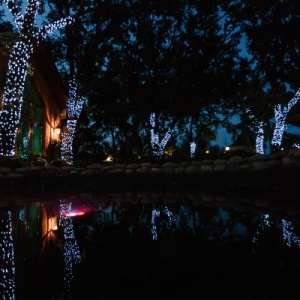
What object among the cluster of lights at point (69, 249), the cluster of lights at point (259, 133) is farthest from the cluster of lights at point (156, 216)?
the cluster of lights at point (259, 133)

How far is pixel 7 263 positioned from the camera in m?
2.67

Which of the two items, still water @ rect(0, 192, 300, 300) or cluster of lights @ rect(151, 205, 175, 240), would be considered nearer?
still water @ rect(0, 192, 300, 300)

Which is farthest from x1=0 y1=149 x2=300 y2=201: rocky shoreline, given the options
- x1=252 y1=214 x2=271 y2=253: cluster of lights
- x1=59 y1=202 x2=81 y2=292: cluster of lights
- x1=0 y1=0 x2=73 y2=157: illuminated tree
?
x1=59 y1=202 x2=81 y2=292: cluster of lights

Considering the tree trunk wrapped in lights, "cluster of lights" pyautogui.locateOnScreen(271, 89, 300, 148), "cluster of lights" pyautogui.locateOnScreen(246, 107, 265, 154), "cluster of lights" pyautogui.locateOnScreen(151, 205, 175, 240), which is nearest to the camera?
"cluster of lights" pyautogui.locateOnScreen(151, 205, 175, 240)

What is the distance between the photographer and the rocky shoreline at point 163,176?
8.88 metres

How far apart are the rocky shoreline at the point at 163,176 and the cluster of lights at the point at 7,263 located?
19.0ft

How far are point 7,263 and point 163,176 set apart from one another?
8033mm

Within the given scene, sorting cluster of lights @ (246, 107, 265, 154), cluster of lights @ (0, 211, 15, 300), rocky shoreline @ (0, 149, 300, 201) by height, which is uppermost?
cluster of lights @ (246, 107, 265, 154)

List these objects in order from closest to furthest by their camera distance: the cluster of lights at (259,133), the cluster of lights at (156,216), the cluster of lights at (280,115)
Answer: the cluster of lights at (156,216) < the cluster of lights at (280,115) < the cluster of lights at (259,133)

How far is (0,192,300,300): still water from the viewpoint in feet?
6.88

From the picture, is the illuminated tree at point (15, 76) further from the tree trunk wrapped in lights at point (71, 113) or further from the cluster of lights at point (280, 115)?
the cluster of lights at point (280, 115)

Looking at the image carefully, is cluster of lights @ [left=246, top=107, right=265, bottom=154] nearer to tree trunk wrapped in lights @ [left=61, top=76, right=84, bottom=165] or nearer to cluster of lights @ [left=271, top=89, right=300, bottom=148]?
cluster of lights @ [left=271, top=89, right=300, bottom=148]

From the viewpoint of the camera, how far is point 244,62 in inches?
700

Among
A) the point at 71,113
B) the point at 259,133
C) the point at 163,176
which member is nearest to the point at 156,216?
the point at 163,176
